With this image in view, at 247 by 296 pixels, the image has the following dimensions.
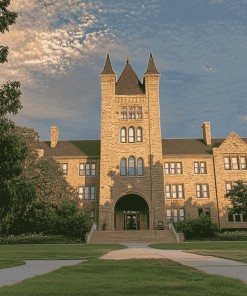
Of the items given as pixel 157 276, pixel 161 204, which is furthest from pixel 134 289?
pixel 161 204

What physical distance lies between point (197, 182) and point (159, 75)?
15705 mm

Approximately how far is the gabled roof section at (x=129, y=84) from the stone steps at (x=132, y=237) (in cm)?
1888

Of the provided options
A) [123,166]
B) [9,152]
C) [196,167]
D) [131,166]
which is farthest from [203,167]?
[9,152]

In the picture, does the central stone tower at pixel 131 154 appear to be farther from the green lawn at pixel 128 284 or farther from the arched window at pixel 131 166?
the green lawn at pixel 128 284

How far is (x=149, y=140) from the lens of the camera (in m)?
37.9

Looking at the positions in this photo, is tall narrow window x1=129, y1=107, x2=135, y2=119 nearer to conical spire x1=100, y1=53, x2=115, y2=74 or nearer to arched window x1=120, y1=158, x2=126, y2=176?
conical spire x1=100, y1=53, x2=115, y2=74

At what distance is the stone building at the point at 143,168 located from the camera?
120 feet

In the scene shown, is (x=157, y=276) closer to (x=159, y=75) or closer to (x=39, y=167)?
(x=39, y=167)

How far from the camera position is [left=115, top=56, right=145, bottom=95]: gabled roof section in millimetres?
39938

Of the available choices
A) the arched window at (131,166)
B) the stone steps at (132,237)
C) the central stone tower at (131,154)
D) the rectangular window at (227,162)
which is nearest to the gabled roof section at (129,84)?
the central stone tower at (131,154)

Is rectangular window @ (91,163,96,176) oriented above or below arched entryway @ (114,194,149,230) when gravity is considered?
above

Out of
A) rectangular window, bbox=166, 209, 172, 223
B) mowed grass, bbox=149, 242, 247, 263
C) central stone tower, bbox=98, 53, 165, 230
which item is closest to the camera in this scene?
mowed grass, bbox=149, 242, 247, 263

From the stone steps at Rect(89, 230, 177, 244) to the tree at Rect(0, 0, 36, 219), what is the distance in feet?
50.4

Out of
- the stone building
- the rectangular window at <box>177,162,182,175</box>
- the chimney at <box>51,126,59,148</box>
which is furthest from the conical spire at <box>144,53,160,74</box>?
the chimney at <box>51,126,59,148</box>
